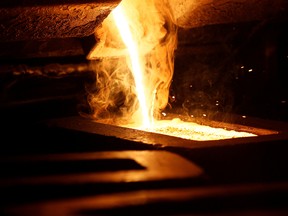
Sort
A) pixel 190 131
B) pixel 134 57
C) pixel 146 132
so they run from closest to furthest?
pixel 146 132
pixel 190 131
pixel 134 57

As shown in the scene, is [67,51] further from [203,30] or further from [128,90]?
[203,30]

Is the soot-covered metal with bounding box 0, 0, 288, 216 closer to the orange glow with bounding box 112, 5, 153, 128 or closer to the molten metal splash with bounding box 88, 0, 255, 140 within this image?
the molten metal splash with bounding box 88, 0, 255, 140

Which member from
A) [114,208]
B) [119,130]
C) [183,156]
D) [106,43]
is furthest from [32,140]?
[114,208]

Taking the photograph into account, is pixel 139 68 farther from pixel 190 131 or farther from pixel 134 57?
pixel 190 131

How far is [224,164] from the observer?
11.0 ft

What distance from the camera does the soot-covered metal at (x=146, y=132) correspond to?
2.93 m

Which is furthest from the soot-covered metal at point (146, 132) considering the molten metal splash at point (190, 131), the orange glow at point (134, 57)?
the orange glow at point (134, 57)

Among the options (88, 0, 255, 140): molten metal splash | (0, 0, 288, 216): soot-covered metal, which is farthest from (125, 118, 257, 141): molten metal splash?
(0, 0, 288, 216): soot-covered metal

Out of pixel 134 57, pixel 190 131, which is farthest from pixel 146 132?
pixel 134 57

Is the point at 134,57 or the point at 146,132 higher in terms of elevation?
the point at 134,57

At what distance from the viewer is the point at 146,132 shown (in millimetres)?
4039

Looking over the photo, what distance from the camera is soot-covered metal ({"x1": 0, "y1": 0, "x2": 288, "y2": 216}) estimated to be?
9.62ft

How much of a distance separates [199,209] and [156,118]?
2.66m

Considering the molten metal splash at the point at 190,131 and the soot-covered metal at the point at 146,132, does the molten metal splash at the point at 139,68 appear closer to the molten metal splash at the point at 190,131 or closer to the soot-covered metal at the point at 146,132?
the molten metal splash at the point at 190,131
